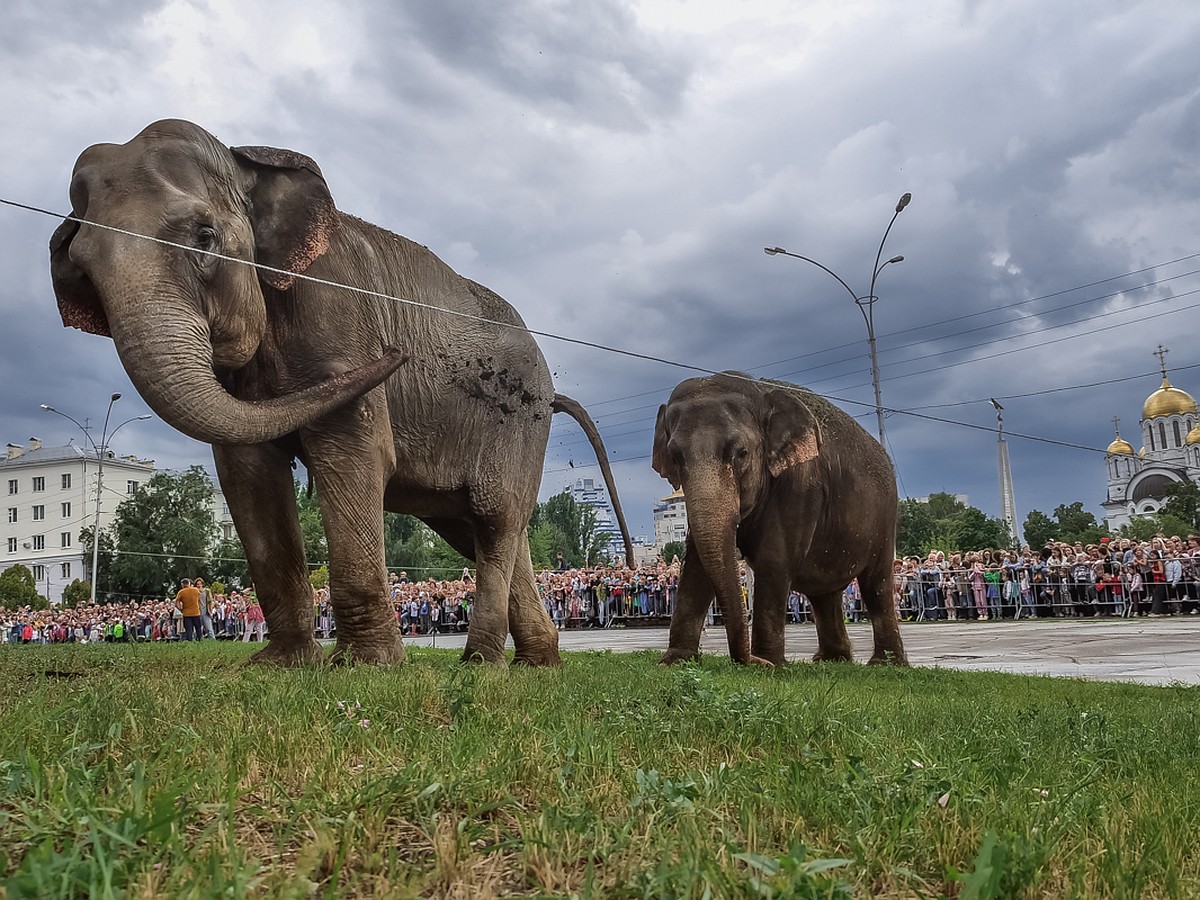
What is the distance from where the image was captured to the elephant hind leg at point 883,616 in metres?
11.3

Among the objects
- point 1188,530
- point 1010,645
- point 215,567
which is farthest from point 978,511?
point 1010,645

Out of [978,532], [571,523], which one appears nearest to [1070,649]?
[978,532]

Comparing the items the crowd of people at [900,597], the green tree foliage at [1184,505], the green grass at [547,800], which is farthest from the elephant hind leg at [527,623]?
the green tree foliage at [1184,505]

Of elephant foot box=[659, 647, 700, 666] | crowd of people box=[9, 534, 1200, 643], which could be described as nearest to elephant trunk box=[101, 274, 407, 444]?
elephant foot box=[659, 647, 700, 666]

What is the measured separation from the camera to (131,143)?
5648mm

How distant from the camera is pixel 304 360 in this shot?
620 cm

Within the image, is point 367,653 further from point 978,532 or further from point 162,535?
point 978,532

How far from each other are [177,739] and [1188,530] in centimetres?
9277

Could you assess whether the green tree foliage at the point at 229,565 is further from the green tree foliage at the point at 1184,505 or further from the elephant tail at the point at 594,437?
the green tree foliage at the point at 1184,505

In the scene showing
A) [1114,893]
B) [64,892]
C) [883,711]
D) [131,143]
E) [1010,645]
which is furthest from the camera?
[1010,645]

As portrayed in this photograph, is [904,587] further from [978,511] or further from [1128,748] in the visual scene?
[978,511]

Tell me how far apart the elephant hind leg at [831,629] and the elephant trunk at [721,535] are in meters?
2.59

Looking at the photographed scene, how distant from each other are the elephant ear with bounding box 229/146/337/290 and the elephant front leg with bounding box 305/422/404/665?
39.0 inches

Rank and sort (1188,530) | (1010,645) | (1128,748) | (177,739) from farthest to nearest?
(1188,530) < (1010,645) < (1128,748) < (177,739)
